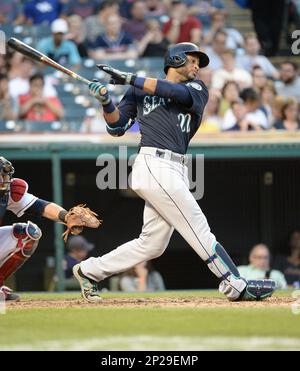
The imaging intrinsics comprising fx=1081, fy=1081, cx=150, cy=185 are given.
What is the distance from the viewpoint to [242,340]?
18.9ft

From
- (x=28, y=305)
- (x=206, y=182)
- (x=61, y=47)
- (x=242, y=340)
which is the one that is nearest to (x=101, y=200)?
(x=206, y=182)

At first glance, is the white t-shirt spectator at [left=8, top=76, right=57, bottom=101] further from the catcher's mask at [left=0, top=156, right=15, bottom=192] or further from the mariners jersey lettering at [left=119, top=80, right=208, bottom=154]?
the mariners jersey lettering at [left=119, top=80, right=208, bottom=154]

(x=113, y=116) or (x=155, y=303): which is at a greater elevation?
(x=113, y=116)

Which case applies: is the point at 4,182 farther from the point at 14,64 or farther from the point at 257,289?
the point at 14,64

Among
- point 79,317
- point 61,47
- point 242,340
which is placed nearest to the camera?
point 242,340

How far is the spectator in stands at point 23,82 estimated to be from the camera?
13.0 meters

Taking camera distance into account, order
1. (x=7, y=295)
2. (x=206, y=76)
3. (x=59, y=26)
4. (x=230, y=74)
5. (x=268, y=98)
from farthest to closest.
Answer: (x=59, y=26) < (x=230, y=74) < (x=206, y=76) < (x=268, y=98) < (x=7, y=295)

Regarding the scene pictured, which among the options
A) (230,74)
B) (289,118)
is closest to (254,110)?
(289,118)

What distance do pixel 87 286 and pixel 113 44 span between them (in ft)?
23.4

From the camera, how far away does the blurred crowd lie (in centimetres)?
1263

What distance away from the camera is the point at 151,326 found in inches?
246

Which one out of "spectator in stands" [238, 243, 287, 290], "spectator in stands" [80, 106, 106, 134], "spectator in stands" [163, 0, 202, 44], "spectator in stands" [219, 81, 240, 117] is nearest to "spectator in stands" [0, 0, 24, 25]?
"spectator in stands" [163, 0, 202, 44]
